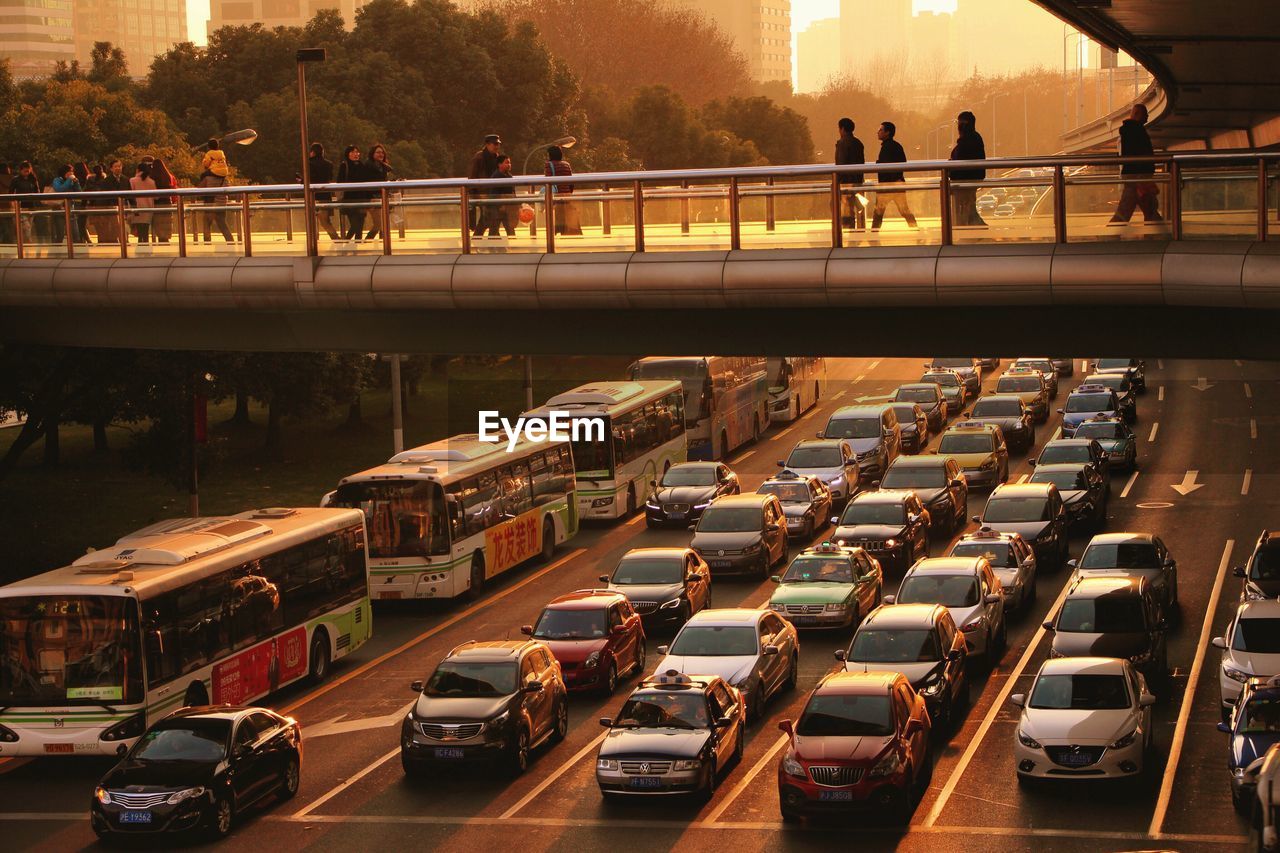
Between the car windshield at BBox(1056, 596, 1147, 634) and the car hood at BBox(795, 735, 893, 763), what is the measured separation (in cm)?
647

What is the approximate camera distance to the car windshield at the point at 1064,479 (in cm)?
3881

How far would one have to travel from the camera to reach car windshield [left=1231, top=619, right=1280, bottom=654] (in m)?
24.0

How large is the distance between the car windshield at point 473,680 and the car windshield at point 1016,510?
1446 centimetres

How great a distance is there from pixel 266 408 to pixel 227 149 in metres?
11.9

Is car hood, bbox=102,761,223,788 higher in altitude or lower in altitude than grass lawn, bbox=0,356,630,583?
higher

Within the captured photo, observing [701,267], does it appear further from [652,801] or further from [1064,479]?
[1064,479]

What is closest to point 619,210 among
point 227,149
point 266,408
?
point 266,408

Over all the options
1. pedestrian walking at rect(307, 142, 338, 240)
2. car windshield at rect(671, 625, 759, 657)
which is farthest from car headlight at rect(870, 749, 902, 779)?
pedestrian walking at rect(307, 142, 338, 240)

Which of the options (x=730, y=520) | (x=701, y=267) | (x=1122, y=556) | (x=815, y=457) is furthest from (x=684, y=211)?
(x=815, y=457)

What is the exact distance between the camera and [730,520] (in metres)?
36.1

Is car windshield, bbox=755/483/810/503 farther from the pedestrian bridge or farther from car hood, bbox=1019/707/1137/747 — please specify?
car hood, bbox=1019/707/1137/747

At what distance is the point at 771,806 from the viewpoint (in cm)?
2131

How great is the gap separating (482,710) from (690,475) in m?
20.3

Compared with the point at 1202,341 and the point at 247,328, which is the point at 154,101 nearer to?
the point at 247,328
